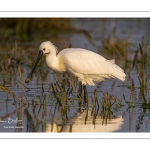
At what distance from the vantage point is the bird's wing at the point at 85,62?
11.7 metres

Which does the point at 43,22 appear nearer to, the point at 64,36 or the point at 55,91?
the point at 64,36

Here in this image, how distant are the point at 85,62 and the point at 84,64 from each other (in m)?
0.05

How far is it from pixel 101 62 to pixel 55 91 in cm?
139

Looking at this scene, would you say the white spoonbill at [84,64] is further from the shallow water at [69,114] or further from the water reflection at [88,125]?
the water reflection at [88,125]

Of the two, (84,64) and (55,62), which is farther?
(55,62)

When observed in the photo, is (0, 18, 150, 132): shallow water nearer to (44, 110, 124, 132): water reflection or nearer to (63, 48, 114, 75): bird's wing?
(44, 110, 124, 132): water reflection

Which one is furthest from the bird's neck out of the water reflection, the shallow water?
the water reflection

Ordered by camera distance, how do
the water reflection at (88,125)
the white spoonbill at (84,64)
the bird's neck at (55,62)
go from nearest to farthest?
the water reflection at (88,125), the white spoonbill at (84,64), the bird's neck at (55,62)

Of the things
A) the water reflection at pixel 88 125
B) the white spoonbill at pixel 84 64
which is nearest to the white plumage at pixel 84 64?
the white spoonbill at pixel 84 64

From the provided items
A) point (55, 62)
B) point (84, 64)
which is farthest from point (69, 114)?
point (55, 62)

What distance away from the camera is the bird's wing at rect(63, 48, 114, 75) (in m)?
11.7

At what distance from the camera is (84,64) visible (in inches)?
465

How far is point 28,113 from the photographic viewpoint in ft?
32.9

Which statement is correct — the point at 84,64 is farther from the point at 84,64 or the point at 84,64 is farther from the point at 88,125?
the point at 88,125
